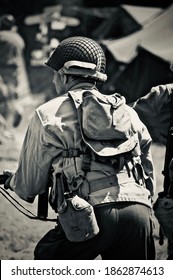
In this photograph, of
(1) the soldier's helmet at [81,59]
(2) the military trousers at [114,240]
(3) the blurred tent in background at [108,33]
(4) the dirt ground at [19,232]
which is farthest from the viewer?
(3) the blurred tent in background at [108,33]

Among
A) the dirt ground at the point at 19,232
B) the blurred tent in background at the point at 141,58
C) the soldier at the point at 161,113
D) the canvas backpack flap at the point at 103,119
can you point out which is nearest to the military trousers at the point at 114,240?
the canvas backpack flap at the point at 103,119

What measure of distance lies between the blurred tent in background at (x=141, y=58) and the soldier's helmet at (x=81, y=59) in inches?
143

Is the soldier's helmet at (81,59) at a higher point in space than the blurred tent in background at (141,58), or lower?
higher

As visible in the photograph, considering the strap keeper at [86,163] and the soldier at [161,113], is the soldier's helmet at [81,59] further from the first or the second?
the soldier at [161,113]

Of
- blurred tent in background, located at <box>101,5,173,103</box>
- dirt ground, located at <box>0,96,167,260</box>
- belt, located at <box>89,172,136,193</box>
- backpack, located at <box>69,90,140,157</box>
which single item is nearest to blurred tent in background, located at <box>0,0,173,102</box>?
blurred tent in background, located at <box>101,5,173,103</box>

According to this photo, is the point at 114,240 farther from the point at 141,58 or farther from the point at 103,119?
the point at 141,58

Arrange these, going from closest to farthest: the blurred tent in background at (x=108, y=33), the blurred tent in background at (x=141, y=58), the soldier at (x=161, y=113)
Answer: the soldier at (x=161, y=113) → the blurred tent in background at (x=141, y=58) → the blurred tent in background at (x=108, y=33)

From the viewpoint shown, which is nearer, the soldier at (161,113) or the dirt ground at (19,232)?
the soldier at (161,113)

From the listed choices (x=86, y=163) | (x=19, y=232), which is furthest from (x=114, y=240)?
(x=19, y=232)

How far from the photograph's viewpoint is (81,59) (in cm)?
404

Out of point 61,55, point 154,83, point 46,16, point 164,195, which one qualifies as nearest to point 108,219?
point 164,195

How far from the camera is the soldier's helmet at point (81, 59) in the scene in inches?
159

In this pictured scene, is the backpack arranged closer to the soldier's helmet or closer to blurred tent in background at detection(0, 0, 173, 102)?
the soldier's helmet
